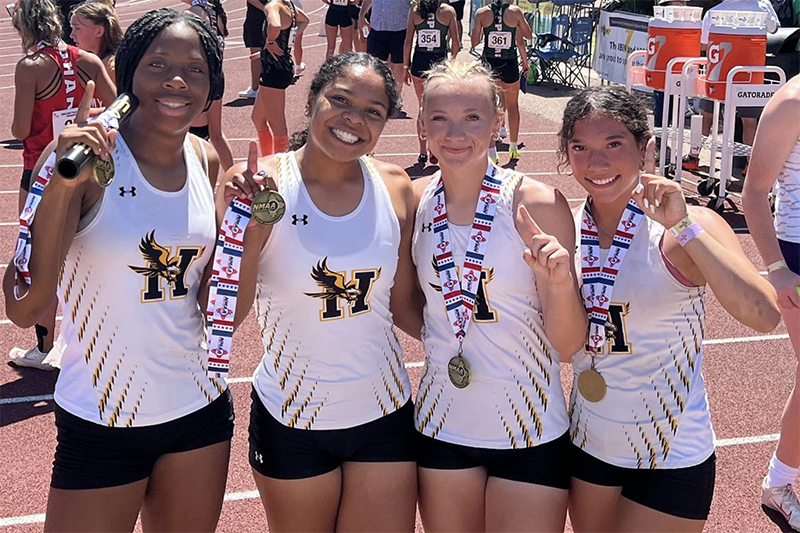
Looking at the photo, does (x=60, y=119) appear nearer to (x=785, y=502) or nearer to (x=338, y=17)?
(x=785, y=502)

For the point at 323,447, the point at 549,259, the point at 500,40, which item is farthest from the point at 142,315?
the point at 500,40

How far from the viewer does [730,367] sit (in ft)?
19.5

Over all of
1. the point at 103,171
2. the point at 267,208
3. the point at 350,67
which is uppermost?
the point at 350,67

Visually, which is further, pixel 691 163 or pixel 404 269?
pixel 691 163

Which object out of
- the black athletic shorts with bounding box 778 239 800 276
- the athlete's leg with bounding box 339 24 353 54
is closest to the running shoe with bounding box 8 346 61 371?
the black athletic shorts with bounding box 778 239 800 276

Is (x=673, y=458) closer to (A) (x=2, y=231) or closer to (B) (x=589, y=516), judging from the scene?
(B) (x=589, y=516)

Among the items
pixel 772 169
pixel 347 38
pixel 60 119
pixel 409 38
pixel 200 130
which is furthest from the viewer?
pixel 347 38

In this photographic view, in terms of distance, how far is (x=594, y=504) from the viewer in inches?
116

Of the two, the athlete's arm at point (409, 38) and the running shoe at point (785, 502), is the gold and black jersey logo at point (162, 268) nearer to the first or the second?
the running shoe at point (785, 502)

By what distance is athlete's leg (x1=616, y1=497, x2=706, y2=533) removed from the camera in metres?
2.83

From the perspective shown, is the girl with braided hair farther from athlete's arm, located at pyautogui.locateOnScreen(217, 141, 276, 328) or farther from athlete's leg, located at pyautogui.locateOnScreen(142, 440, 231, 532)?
athlete's arm, located at pyautogui.locateOnScreen(217, 141, 276, 328)

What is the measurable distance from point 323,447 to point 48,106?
12.6 feet

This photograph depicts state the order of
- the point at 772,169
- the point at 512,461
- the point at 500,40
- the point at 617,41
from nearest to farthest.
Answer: the point at 512,461 → the point at 772,169 → the point at 500,40 → the point at 617,41

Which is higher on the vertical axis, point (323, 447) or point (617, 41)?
point (617, 41)
